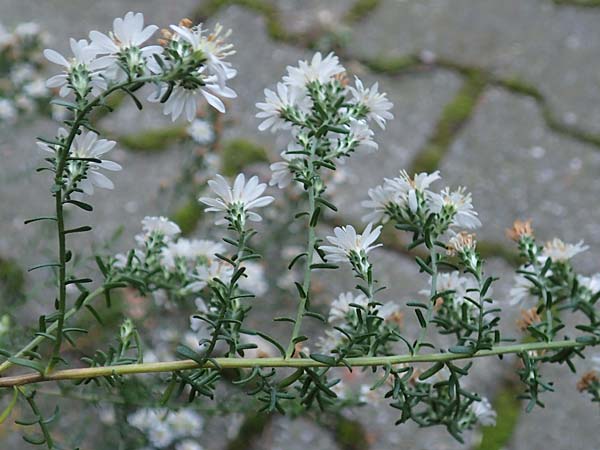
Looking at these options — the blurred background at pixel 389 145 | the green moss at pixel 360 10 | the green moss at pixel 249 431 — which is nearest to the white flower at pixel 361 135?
the blurred background at pixel 389 145

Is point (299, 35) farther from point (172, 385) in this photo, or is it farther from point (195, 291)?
point (172, 385)

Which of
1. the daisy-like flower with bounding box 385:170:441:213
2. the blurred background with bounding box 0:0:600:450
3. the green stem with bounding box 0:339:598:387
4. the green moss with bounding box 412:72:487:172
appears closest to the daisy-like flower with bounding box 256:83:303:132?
the daisy-like flower with bounding box 385:170:441:213

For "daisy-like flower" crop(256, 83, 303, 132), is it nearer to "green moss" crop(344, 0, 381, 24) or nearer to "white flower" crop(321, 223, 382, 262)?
"white flower" crop(321, 223, 382, 262)

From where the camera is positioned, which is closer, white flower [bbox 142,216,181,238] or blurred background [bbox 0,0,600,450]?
white flower [bbox 142,216,181,238]

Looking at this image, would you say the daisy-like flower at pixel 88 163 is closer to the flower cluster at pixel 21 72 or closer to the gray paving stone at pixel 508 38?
the flower cluster at pixel 21 72

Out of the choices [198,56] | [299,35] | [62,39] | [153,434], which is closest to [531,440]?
[153,434]

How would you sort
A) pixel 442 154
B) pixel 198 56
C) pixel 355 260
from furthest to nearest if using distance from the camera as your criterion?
pixel 442 154, pixel 355 260, pixel 198 56

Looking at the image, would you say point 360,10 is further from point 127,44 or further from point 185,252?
point 127,44
